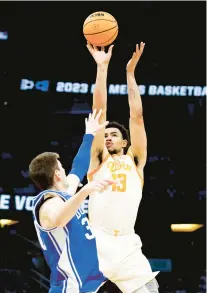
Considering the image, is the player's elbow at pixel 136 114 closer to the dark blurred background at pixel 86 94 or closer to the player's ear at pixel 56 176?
the player's ear at pixel 56 176

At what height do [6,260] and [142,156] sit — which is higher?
[142,156]

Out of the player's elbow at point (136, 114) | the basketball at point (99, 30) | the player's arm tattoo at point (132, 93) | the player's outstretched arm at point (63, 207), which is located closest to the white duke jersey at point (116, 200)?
the player's elbow at point (136, 114)

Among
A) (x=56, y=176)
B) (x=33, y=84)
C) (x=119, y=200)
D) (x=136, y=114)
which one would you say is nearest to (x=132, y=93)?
(x=136, y=114)

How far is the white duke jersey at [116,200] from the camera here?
559 centimetres

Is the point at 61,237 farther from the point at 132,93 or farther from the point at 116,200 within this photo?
the point at 132,93

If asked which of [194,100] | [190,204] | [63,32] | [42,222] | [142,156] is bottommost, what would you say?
[190,204]

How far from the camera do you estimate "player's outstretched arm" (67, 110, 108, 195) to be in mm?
4914

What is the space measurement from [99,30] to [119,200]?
173cm

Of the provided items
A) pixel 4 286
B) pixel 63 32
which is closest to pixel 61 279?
pixel 4 286

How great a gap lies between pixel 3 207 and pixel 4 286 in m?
1.59

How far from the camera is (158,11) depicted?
43.3ft

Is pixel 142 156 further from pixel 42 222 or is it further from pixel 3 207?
pixel 3 207

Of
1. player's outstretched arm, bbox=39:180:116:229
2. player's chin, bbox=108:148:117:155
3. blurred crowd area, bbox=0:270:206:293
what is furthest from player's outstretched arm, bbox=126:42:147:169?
blurred crowd area, bbox=0:270:206:293

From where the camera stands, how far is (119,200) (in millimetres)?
5629
